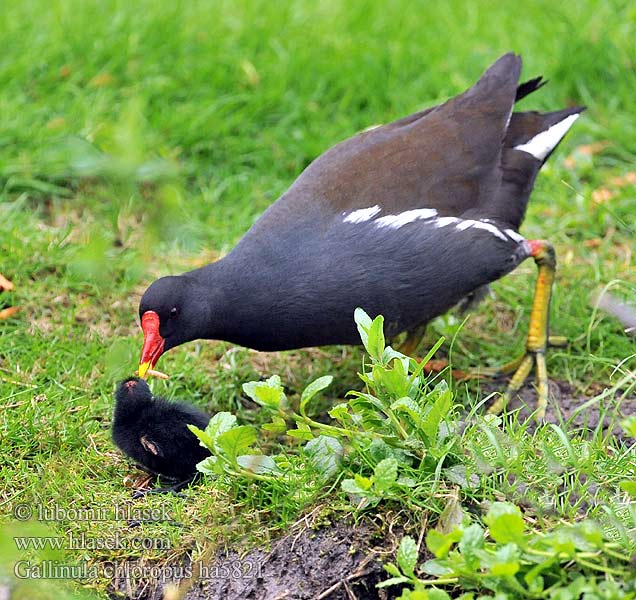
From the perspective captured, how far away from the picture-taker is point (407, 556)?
2.37 metres

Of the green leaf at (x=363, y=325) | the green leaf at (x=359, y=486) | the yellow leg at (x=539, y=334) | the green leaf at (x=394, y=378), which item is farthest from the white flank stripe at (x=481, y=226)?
the green leaf at (x=359, y=486)

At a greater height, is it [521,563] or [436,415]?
[436,415]

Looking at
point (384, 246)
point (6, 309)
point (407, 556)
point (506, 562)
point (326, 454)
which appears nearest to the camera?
point (506, 562)

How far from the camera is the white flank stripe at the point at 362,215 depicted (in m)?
3.52

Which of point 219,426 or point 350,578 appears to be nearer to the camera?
point 350,578

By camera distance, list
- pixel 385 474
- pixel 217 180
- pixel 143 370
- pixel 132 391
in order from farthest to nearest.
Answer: pixel 217 180, pixel 143 370, pixel 132 391, pixel 385 474

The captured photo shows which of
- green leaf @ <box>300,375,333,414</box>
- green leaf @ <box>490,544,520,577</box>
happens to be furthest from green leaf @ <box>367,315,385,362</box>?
green leaf @ <box>490,544,520,577</box>

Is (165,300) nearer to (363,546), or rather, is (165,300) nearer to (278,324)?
(278,324)

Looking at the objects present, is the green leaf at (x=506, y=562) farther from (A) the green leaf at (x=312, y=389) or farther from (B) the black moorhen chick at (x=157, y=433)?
(B) the black moorhen chick at (x=157, y=433)

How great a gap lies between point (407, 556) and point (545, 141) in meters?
2.17

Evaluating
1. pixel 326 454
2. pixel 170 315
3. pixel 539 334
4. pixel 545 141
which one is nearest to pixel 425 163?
pixel 545 141

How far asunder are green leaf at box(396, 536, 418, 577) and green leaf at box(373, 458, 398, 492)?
0.54 feet

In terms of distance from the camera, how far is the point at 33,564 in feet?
8.70

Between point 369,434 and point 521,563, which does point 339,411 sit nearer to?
point 369,434
